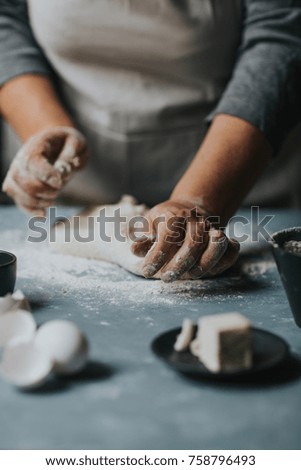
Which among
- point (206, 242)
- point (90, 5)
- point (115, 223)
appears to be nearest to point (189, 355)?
point (206, 242)

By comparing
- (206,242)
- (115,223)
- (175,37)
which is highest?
(175,37)

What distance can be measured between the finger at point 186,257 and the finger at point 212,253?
0.5 inches

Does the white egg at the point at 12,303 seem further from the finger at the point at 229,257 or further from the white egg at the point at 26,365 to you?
the finger at the point at 229,257

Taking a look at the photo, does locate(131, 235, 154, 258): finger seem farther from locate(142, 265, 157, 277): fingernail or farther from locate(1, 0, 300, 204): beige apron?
locate(1, 0, 300, 204): beige apron

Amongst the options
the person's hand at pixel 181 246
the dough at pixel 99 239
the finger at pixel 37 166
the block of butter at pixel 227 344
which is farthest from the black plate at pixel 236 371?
the finger at pixel 37 166

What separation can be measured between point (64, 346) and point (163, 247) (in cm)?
33

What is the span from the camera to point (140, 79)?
4.96ft

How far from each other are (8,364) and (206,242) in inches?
17.1

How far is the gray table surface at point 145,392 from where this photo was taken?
64 centimetres

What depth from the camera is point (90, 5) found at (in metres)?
1.45

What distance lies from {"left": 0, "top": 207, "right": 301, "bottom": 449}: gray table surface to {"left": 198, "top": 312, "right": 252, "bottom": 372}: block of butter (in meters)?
0.03

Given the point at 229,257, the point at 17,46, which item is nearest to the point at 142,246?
the point at 229,257
